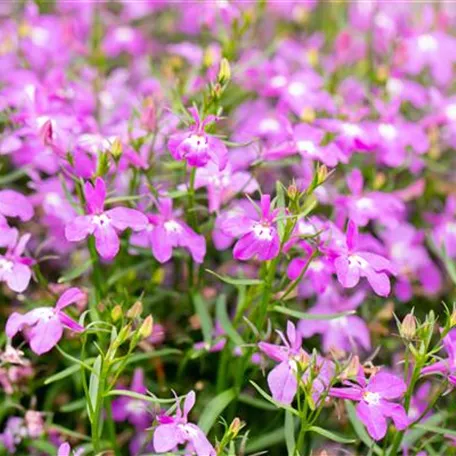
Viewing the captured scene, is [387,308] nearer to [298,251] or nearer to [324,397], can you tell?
[298,251]

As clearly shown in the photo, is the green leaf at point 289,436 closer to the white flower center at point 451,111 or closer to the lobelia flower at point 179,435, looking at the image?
the lobelia flower at point 179,435

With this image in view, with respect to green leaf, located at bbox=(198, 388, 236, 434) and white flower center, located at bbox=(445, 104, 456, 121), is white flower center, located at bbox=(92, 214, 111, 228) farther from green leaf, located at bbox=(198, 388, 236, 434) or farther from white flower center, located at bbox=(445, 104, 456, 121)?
white flower center, located at bbox=(445, 104, 456, 121)

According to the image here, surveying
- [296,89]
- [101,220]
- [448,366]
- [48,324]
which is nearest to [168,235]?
[101,220]

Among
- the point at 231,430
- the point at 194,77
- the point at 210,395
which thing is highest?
the point at 194,77

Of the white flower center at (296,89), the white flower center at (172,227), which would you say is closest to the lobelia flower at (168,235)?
the white flower center at (172,227)

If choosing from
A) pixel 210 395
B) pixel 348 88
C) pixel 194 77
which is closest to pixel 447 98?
pixel 348 88
